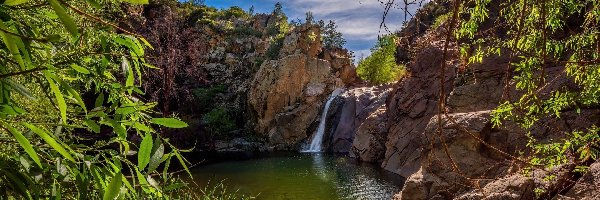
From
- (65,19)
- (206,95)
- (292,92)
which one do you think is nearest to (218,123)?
(206,95)

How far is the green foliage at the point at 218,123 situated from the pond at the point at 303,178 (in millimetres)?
8412

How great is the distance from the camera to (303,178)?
67.4 ft

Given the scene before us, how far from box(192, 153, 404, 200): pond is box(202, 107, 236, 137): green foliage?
27.6 ft

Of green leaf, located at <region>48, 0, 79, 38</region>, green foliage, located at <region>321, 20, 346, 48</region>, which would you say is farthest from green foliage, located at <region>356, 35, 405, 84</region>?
green leaf, located at <region>48, 0, 79, 38</region>

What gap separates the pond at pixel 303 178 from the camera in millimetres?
17078

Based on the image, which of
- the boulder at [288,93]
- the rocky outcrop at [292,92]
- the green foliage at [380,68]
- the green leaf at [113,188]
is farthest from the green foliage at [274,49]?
the green leaf at [113,188]

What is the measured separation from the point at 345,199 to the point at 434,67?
414 inches

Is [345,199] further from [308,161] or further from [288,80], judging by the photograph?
[288,80]

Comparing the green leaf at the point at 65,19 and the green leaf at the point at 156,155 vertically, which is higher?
the green leaf at the point at 65,19

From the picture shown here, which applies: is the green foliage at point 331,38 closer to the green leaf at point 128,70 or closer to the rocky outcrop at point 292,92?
the rocky outcrop at point 292,92

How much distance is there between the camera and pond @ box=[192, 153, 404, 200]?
56.0 feet

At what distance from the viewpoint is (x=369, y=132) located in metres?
27.3

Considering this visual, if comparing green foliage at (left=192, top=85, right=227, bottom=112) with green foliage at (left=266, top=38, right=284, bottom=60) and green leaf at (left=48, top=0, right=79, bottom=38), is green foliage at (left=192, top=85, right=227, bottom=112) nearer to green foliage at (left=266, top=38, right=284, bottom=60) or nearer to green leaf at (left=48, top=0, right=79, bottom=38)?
green foliage at (left=266, top=38, right=284, bottom=60)

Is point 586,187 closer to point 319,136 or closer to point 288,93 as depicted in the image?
point 319,136
